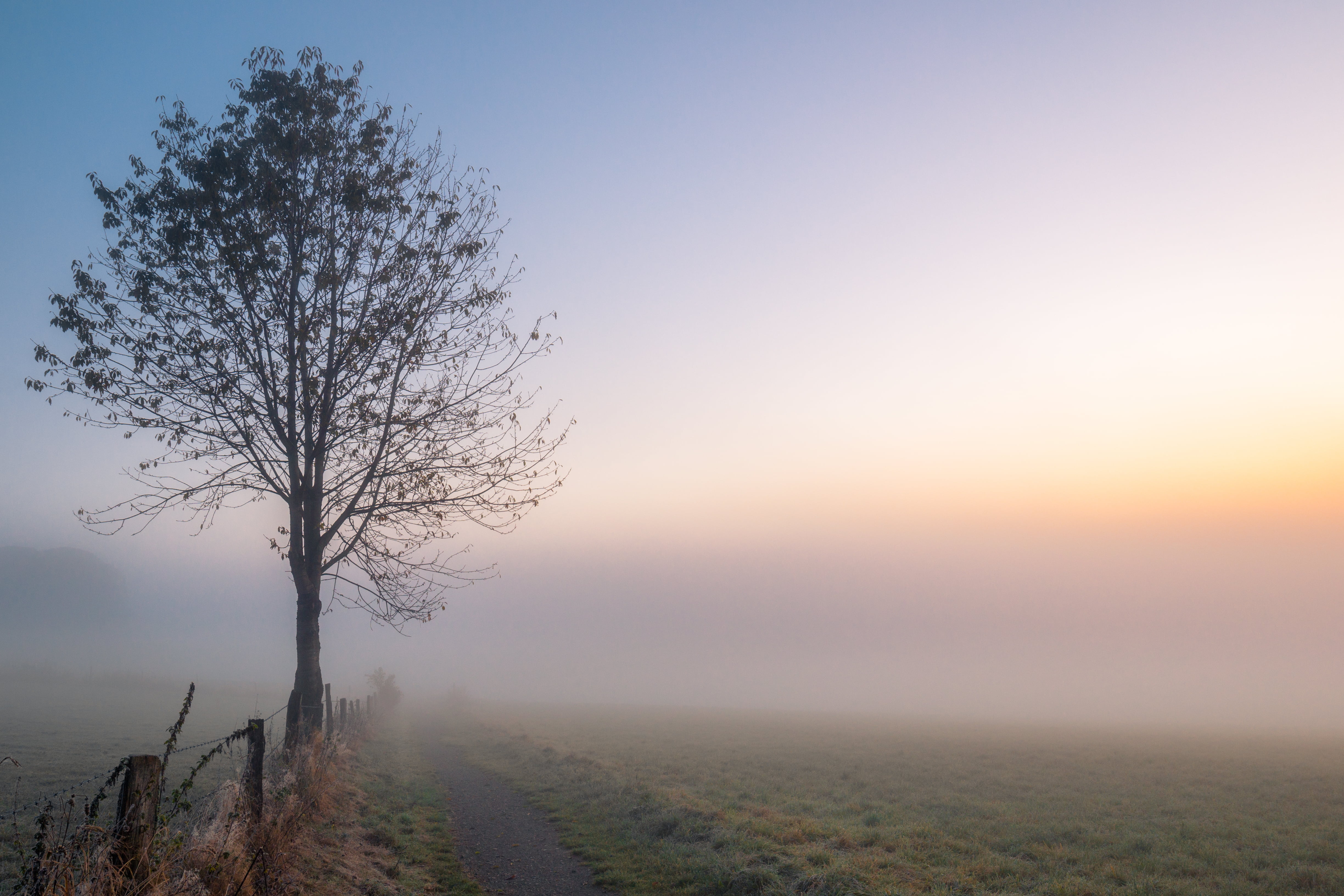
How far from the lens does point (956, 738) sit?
38125mm

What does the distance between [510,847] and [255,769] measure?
18.4ft

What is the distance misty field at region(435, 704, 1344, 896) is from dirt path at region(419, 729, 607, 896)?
1.62 ft

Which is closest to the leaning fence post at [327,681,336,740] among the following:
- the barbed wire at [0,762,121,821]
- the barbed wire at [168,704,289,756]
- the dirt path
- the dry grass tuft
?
the barbed wire at [168,704,289,756]

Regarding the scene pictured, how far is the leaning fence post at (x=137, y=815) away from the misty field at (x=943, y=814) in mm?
6660

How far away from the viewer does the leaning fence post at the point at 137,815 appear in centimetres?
549

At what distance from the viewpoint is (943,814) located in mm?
17281

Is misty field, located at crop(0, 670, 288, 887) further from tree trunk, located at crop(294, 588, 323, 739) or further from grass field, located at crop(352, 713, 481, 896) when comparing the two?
grass field, located at crop(352, 713, 481, 896)

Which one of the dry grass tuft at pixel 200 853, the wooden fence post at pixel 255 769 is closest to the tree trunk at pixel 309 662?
the dry grass tuft at pixel 200 853

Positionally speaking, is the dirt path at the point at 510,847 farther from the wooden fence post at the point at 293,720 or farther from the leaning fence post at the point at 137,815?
the leaning fence post at the point at 137,815

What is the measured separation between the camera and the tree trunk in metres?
14.3

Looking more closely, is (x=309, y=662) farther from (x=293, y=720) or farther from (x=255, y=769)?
(x=255, y=769)

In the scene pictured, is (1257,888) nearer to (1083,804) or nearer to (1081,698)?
(1083,804)

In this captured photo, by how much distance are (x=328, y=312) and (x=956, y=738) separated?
38.3 metres

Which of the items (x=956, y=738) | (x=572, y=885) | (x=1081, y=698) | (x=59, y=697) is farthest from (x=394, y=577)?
(x=1081, y=698)
